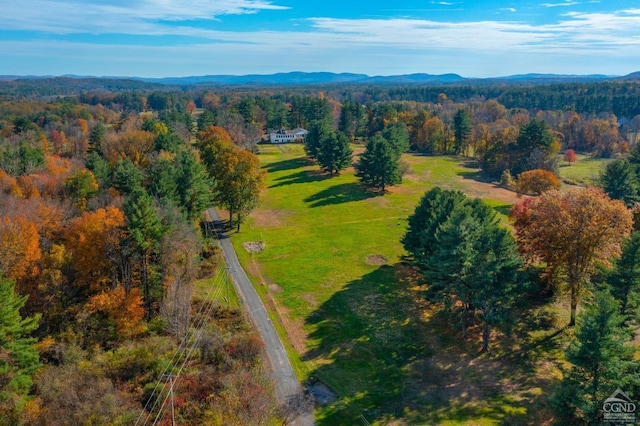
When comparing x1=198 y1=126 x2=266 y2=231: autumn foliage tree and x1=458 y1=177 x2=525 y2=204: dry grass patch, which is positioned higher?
x1=198 y1=126 x2=266 y2=231: autumn foliage tree

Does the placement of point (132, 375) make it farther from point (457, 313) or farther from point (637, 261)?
point (637, 261)

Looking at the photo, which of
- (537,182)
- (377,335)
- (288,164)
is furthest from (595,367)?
(288,164)

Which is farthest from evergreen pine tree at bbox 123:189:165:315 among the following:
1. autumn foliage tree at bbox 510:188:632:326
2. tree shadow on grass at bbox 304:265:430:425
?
autumn foliage tree at bbox 510:188:632:326

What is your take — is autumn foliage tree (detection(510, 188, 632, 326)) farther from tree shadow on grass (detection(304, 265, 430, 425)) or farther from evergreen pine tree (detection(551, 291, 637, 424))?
tree shadow on grass (detection(304, 265, 430, 425))

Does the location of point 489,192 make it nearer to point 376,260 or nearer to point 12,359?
point 376,260

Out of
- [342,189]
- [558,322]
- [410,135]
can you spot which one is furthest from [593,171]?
[558,322]
